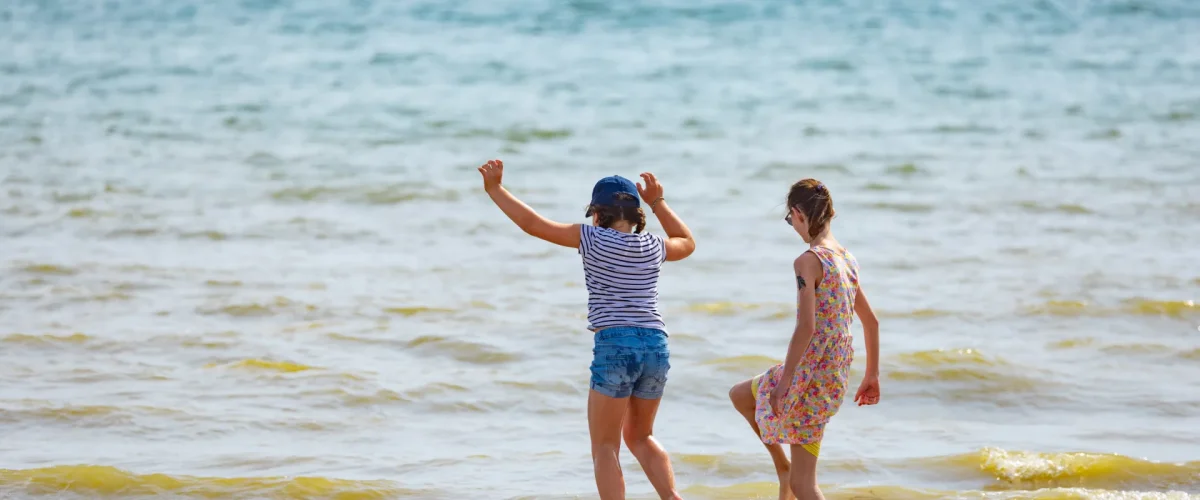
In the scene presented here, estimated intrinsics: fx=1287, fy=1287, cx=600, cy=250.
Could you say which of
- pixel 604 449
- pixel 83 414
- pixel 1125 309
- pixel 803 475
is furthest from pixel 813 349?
pixel 1125 309

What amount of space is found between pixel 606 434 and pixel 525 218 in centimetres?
89

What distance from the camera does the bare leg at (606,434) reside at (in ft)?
15.4

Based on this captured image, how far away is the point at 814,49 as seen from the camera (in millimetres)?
24297

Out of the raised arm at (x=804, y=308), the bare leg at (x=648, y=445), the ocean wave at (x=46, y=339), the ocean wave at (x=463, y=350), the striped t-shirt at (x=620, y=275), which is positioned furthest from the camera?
the ocean wave at (x=46, y=339)

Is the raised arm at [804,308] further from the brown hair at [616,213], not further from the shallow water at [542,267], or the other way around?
the shallow water at [542,267]

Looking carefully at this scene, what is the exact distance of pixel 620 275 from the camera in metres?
4.67

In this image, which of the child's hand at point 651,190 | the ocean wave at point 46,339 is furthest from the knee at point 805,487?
the ocean wave at point 46,339

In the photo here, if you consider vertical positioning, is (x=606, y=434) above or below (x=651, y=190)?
below

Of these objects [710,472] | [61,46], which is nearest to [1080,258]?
[710,472]

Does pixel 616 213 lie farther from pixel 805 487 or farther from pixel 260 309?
pixel 260 309

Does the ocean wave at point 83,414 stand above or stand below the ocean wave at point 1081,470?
above

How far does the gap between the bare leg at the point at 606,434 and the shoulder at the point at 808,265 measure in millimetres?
818

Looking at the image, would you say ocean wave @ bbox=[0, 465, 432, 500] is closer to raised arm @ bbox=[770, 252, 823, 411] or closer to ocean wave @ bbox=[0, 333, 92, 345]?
raised arm @ bbox=[770, 252, 823, 411]

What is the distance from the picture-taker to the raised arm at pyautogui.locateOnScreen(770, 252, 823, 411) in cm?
441
